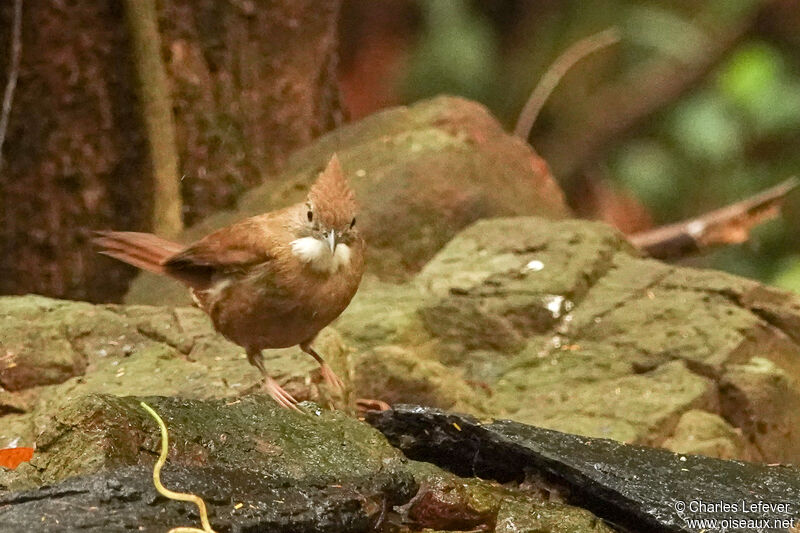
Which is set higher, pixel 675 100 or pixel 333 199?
pixel 675 100

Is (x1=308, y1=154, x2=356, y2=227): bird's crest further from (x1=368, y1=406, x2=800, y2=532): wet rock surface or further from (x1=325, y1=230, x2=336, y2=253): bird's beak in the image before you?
(x1=368, y1=406, x2=800, y2=532): wet rock surface

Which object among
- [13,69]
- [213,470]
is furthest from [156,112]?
[213,470]

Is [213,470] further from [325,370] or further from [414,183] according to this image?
[414,183]

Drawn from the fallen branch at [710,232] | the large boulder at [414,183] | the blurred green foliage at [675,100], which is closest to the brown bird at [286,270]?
the large boulder at [414,183]

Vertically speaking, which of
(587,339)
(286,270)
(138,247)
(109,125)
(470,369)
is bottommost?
(470,369)

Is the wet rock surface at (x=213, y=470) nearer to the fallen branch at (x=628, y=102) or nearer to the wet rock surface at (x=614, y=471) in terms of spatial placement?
the wet rock surface at (x=614, y=471)

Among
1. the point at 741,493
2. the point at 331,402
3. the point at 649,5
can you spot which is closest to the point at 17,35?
the point at 331,402
